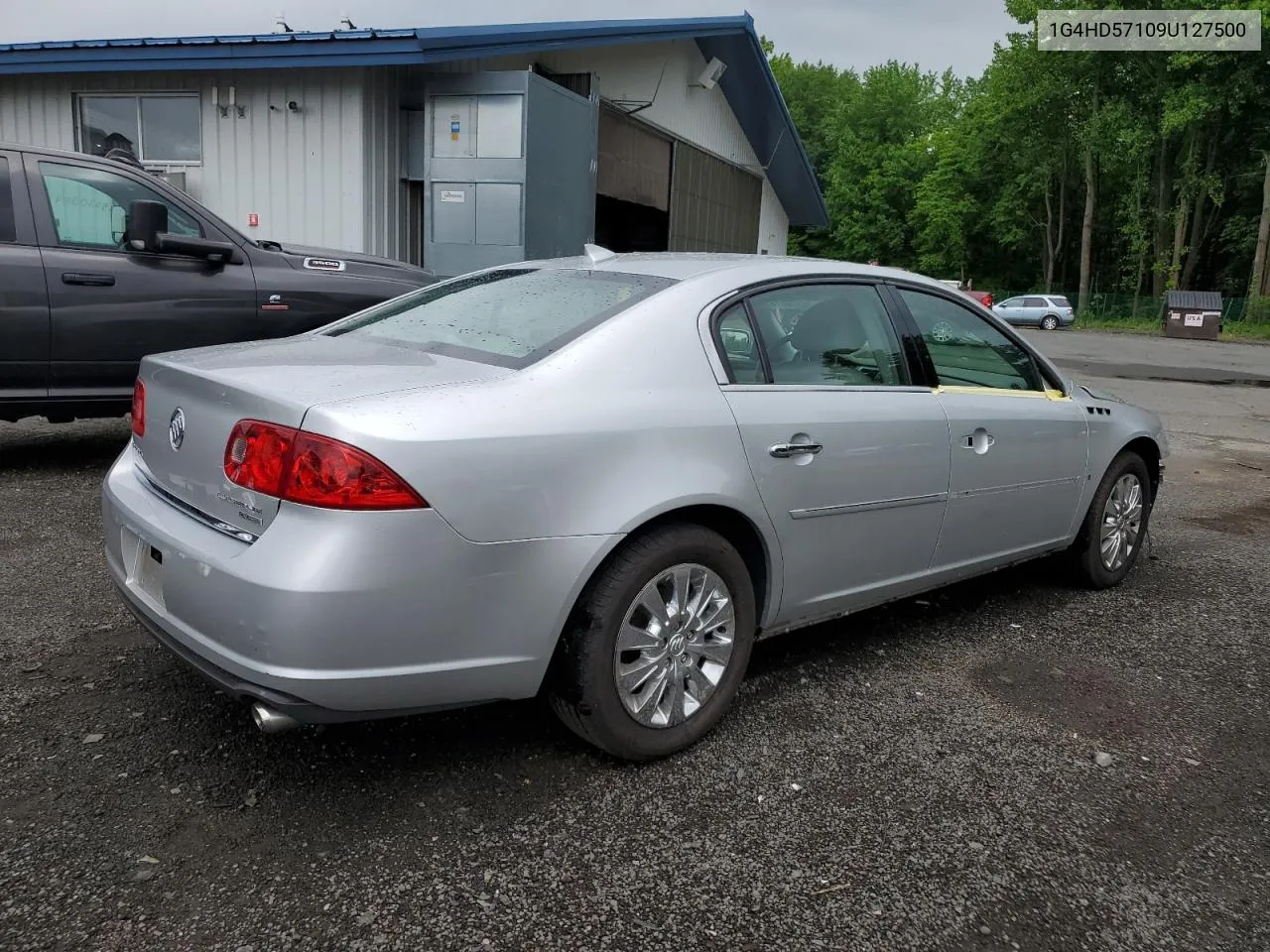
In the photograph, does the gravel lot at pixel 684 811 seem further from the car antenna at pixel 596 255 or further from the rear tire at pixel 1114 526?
the car antenna at pixel 596 255

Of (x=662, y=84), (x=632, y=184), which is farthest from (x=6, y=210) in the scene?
(x=662, y=84)

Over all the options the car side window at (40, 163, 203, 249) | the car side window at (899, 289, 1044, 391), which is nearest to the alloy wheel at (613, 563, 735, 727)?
the car side window at (899, 289, 1044, 391)

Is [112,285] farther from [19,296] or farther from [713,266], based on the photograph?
[713,266]

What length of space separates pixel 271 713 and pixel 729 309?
1.84 meters

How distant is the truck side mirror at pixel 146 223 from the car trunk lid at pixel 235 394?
10.4 ft

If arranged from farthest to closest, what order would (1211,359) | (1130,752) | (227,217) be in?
(1211,359)
(227,217)
(1130,752)

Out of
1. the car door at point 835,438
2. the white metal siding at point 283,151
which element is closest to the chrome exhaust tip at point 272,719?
the car door at point 835,438

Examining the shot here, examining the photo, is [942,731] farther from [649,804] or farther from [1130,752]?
[649,804]

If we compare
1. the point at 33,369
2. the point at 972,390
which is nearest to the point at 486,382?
the point at 972,390

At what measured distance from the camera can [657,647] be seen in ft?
9.67

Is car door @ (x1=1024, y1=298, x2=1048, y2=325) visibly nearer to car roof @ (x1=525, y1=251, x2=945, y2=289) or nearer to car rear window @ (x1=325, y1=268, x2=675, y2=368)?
car roof @ (x1=525, y1=251, x2=945, y2=289)

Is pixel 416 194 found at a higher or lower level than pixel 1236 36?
lower

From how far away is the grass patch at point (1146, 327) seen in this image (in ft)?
127

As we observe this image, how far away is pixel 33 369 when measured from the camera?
5805 mm
